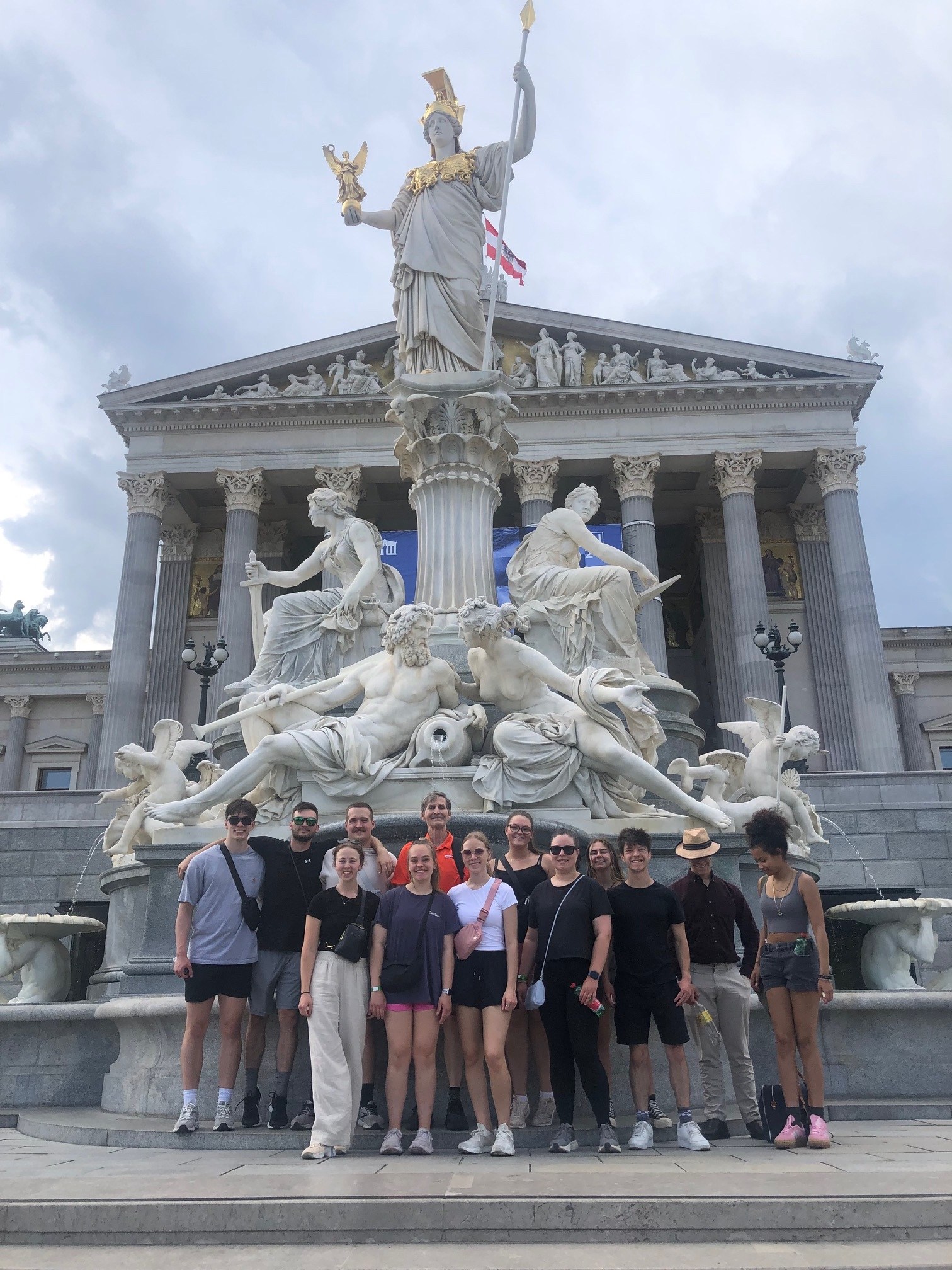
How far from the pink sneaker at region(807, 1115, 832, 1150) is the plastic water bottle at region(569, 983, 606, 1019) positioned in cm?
120

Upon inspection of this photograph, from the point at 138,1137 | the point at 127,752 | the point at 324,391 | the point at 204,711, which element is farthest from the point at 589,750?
the point at 324,391

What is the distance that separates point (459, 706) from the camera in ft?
30.5

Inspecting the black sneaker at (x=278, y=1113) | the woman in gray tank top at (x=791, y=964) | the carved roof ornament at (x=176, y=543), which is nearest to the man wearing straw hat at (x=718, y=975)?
the woman in gray tank top at (x=791, y=964)

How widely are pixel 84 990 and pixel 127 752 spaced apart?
2.61 m

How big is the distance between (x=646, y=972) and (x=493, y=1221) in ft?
7.02

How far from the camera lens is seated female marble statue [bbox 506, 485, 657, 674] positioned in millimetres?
12047

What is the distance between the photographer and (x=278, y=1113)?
6.14 metres

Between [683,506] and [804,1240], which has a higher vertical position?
[683,506]

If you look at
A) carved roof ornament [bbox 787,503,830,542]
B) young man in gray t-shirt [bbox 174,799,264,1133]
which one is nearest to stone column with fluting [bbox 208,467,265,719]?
carved roof ornament [bbox 787,503,830,542]

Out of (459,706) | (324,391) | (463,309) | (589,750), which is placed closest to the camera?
(589,750)

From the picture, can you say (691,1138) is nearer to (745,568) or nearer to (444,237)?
(444,237)

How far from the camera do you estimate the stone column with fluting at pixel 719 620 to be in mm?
40125

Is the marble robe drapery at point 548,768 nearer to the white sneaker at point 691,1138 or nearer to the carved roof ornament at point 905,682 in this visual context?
the white sneaker at point 691,1138

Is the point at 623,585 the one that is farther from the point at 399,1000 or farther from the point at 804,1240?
the point at 804,1240
